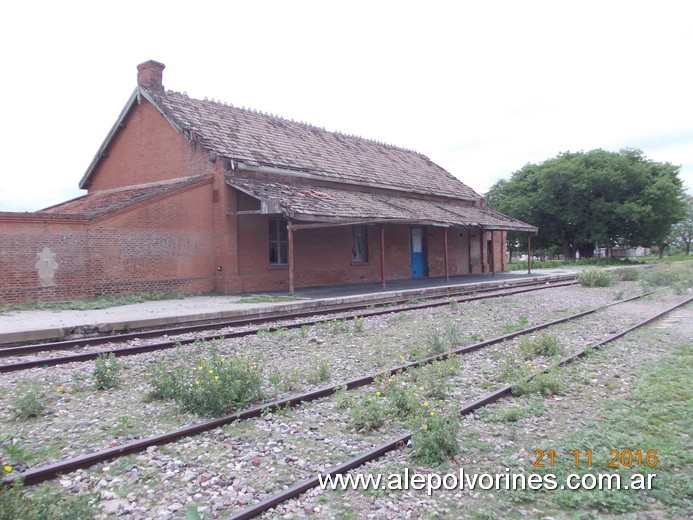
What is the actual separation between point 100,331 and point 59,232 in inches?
185

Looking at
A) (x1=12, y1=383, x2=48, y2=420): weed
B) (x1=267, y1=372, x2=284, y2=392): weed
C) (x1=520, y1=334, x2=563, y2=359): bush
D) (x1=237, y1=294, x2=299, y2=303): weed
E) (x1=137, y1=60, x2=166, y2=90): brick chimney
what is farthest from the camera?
(x1=137, y1=60, x2=166, y2=90): brick chimney

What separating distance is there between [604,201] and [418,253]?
75.6ft

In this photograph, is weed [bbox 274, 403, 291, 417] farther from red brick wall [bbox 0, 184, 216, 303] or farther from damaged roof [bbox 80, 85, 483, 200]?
damaged roof [bbox 80, 85, 483, 200]

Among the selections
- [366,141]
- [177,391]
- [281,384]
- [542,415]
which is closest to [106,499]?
[177,391]

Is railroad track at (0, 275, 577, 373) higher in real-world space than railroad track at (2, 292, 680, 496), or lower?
higher

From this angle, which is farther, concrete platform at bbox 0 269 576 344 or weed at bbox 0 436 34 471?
concrete platform at bbox 0 269 576 344

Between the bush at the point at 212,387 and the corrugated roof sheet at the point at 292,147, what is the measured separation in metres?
11.8

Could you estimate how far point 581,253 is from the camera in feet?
148

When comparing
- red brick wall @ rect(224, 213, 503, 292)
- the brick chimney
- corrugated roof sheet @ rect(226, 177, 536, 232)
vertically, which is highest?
the brick chimney

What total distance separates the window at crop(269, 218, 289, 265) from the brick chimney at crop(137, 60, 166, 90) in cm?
681

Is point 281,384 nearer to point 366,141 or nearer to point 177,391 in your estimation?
→ point 177,391

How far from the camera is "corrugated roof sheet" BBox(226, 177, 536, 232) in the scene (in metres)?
15.2

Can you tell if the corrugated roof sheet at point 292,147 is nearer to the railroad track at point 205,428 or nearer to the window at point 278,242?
the window at point 278,242

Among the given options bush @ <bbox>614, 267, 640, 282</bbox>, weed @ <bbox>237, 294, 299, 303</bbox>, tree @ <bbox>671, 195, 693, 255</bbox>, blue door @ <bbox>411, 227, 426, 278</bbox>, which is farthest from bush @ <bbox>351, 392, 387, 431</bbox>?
tree @ <bbox>671, 195, 693, 255</bbox>
